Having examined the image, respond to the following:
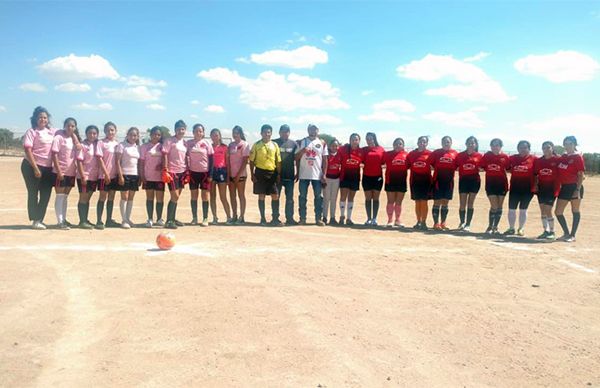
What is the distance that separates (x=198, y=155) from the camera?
365 inches

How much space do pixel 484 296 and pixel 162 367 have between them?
388cm

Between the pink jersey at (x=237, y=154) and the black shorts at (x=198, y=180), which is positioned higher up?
the pink jersey at (x=237, y=154)

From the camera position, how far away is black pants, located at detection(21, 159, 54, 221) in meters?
8.26

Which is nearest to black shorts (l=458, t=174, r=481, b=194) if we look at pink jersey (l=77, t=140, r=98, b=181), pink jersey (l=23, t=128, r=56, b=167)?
pink jersey (l=77, t=140, r=98, b=181)

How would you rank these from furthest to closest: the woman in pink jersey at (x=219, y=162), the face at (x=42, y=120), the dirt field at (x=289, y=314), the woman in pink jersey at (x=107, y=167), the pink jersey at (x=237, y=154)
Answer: the pink jersey at (x=237, y=154), the woman in pink jersey at (x=219, y=162), the woman in pink jersey at (x=107, y=167), the face at (x=42, y=120), the dirt field at (x=289, y=314)

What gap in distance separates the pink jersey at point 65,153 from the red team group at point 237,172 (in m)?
0.02

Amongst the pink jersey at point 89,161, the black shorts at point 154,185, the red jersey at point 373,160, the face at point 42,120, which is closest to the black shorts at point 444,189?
the red jersey at point 373,160

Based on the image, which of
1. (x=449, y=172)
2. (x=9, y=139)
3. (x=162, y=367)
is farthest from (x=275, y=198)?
(x=9, y=139)

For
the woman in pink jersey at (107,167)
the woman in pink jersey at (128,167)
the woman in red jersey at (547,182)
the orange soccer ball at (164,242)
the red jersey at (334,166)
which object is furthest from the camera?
the red jersey at (334,166)

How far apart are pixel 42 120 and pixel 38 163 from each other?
0.82 m

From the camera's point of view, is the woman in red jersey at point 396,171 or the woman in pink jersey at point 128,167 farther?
the woman in red jersey at point 396,171

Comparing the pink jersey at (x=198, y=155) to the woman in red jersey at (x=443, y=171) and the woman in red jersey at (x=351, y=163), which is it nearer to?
the woman in red jersey at (x=351, y=163)

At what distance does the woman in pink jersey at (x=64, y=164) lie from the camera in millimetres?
8352

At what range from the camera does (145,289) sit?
16.8 feet
